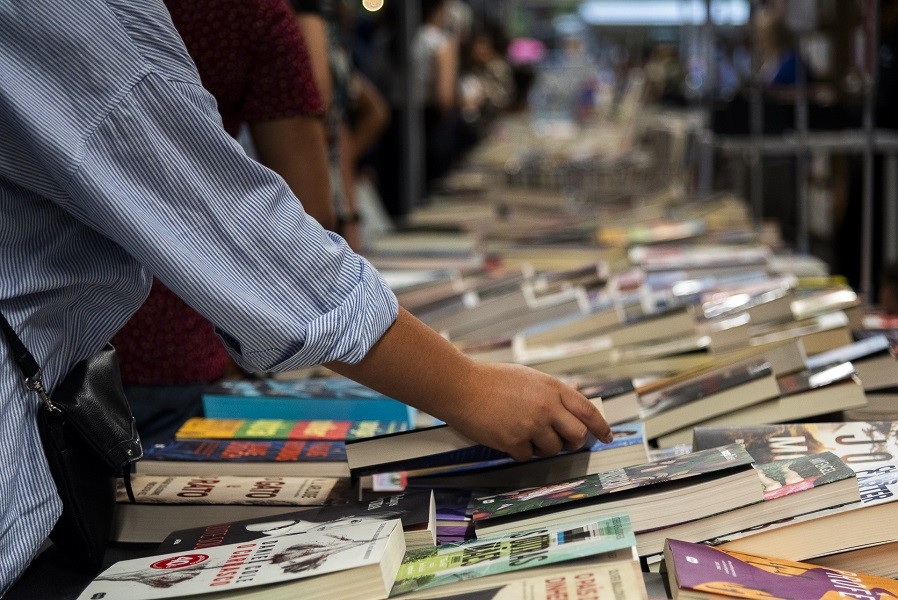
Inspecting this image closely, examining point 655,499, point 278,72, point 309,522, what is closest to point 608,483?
point 655,499

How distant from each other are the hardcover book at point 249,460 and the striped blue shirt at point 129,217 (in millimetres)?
244

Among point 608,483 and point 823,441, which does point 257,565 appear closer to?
point 608,483

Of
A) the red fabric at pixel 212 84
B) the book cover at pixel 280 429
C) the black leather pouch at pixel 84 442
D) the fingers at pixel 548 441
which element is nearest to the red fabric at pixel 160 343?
the red fabric at pixel 212 84

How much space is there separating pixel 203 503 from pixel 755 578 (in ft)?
1.86

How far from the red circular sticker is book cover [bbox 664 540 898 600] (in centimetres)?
41

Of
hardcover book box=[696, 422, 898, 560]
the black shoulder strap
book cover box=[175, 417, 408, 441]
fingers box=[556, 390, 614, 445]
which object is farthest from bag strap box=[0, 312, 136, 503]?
hardcover book box=[696, 422, 898, 560]

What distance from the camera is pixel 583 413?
104 cm

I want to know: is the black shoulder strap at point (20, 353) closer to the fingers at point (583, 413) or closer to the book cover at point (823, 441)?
the fingers at point (583, 413)

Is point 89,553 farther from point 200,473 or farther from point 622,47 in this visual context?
point 622,47

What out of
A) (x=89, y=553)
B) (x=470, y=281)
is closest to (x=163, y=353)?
(x=89, y=553)

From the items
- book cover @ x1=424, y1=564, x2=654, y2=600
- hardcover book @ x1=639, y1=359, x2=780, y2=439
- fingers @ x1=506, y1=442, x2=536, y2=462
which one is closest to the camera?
book cover @ x1=424, y1=564, x2=654, y2=600

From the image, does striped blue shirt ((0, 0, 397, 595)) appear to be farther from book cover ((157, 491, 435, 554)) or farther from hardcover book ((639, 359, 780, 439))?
hardcover book ((639, 359, 780, 439))

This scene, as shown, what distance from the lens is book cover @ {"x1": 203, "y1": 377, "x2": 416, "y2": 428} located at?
133 cm

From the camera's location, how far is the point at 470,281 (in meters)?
2.30
